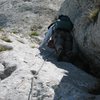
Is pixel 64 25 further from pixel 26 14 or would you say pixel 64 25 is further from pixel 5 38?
pixel 26 14

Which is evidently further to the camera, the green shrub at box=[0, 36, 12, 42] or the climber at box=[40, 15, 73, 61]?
the green shrub at box=[0, 36, 12, 42]

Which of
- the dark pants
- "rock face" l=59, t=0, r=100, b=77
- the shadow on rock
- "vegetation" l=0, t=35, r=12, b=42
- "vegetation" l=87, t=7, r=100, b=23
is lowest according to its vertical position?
"vegetation" l=0, t=35, r=12, b=42

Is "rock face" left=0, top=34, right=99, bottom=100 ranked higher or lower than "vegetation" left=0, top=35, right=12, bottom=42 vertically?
higher

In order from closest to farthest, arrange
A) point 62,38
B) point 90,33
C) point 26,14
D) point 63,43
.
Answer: point 90,33 → point 63,43 → point 62,38 → point 26,14

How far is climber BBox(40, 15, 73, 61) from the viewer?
713 inches

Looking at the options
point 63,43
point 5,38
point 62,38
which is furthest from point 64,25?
point 5,38

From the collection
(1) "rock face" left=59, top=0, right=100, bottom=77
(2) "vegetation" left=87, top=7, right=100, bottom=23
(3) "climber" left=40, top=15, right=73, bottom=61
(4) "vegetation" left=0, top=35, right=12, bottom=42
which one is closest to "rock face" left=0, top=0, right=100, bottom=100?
(4) "vegetation" left=0, top=35, right=12, bottom=42

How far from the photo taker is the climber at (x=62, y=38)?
59.4 feet

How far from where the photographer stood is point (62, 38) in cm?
1905

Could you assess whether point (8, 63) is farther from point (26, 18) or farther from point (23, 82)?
point (26, 18)

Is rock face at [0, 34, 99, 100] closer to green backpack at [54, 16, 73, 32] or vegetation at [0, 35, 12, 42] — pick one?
green backpack at [54, 16, 73, 32]

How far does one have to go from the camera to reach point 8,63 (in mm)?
17062

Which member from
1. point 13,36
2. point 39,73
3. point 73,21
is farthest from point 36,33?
point 39,73

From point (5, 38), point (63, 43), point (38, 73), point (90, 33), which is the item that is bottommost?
point (5, 38)
